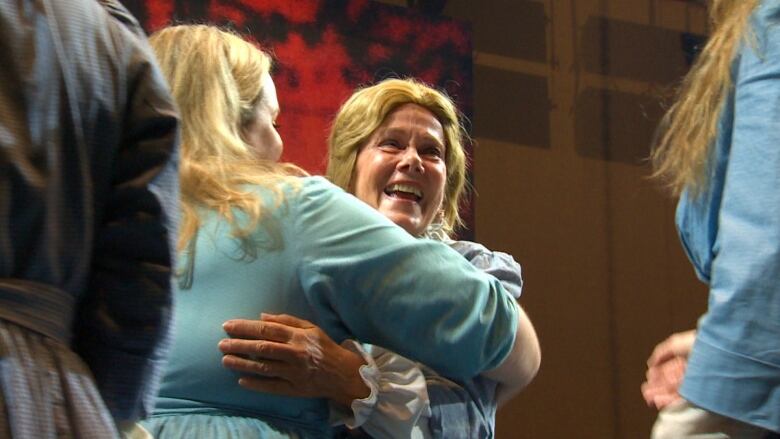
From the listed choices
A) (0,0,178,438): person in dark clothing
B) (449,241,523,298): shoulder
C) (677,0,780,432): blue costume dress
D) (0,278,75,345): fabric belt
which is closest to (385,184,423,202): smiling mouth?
(449,241,523,298): shoulder

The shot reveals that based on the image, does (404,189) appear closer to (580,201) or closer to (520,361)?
(520,361)

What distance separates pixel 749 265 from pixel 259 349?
0.66 m

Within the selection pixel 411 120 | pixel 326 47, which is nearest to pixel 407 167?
pixel 411 120

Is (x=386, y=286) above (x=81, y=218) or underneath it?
underneath

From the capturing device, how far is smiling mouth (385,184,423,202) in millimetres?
2684

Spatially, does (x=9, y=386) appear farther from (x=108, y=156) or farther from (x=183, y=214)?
(x=183, y=214)

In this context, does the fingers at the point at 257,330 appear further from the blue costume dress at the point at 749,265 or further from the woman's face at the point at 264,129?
the blue costume dress at the point at 749,265

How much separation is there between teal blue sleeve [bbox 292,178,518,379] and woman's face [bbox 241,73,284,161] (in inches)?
8.0

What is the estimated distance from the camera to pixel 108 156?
3.69 feet

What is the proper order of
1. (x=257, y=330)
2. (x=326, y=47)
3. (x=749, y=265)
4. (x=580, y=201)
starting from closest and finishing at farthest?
(x=749, y=265) < (x=257, y=330) < (x=326, y=47) < (x=580, y=201)

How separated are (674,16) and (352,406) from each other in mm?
3826

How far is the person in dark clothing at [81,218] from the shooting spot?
40.4 inches

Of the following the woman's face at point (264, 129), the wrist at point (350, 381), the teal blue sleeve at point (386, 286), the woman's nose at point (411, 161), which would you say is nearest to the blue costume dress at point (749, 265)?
the teal blue sleeve at point (386, 286)

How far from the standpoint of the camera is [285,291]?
158cm
